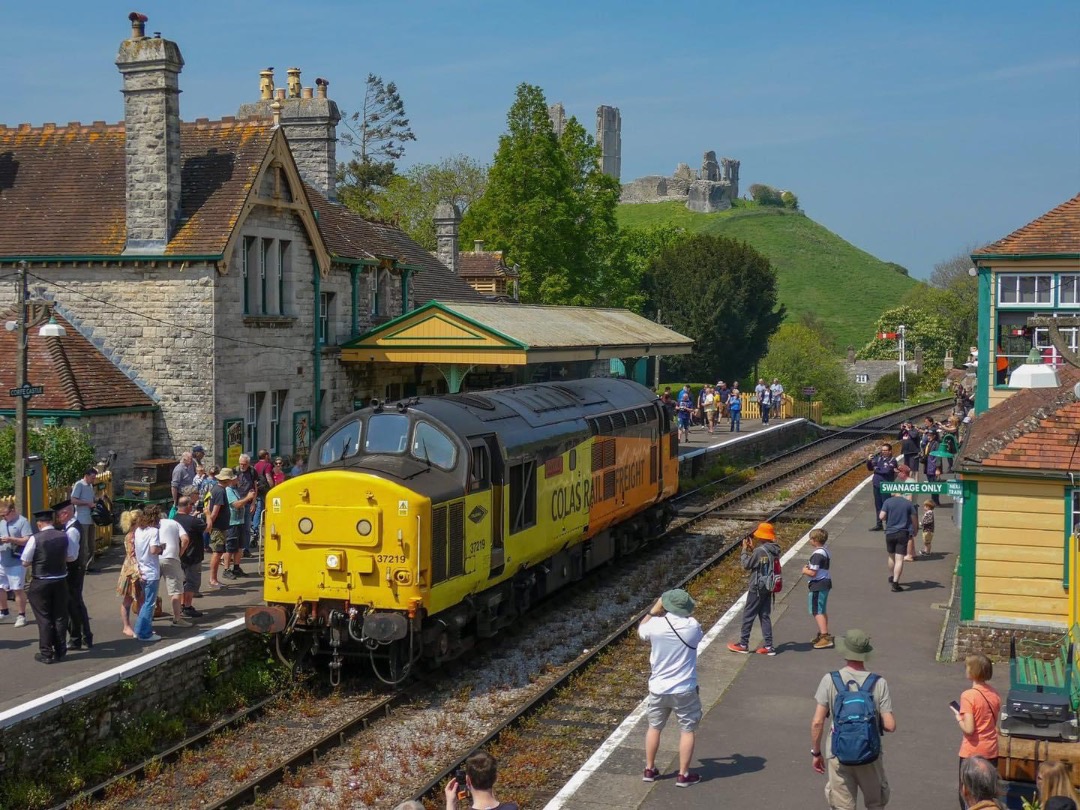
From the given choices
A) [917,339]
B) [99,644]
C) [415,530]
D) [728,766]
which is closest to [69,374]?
[99,644]

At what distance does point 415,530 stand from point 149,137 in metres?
12.6

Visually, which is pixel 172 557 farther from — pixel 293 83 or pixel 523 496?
pixel 293 83

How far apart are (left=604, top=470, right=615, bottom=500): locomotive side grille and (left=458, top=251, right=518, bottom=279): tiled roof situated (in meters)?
27.0

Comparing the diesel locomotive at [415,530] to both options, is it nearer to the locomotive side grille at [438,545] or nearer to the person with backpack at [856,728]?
the locomotive side grille at [438,545]

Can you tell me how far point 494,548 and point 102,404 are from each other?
366 inches

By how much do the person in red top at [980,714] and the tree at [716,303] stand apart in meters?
50.7

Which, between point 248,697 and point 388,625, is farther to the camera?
point 248,697

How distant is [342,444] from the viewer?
14273 mm

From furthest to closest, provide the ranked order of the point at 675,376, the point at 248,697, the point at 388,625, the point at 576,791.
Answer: the point at 675,376
the point at 248,697
the point at 388,625
the point at 576,791

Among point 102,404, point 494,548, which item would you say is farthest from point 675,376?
point 494,548

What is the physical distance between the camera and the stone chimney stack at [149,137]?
22.1 m

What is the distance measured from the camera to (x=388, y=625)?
12766 mm

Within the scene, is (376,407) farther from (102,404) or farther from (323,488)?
(102,404)

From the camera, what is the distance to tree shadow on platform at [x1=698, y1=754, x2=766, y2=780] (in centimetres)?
1067
